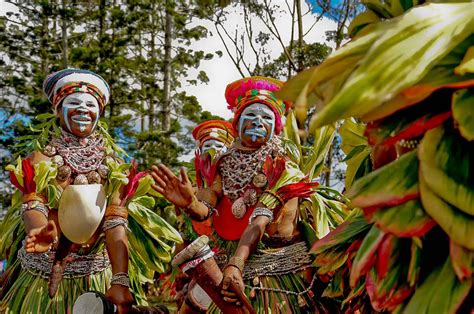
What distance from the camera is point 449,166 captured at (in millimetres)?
935

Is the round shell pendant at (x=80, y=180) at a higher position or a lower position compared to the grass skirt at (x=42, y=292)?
higher

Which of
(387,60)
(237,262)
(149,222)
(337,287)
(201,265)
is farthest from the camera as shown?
(149,222)

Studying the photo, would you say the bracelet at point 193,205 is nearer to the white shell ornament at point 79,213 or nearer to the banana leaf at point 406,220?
the white shell ornament at point 79,213

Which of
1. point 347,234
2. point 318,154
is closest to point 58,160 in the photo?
point 318,154

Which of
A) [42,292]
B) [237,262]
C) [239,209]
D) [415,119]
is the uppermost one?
[415,119]

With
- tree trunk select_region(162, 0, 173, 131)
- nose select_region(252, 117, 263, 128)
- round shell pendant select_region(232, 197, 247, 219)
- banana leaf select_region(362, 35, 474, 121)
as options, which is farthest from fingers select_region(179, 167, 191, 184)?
tree trunk select_region(162, 0, 173, 131)

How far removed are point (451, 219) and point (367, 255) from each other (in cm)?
14

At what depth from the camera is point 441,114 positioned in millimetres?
967

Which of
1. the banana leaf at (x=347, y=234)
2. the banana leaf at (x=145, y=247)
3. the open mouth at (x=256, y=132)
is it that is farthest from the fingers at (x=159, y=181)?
the banana leaf at (x=347, y=234)

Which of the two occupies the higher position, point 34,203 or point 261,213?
point 34,203

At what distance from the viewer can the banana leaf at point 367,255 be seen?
Answer: 100 cm

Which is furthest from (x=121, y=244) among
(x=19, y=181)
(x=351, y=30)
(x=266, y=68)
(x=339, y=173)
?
(x=339, y=173)

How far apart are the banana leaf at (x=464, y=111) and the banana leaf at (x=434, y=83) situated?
1 centimetres

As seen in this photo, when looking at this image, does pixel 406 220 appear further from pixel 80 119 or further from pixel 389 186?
pixel 80 119
